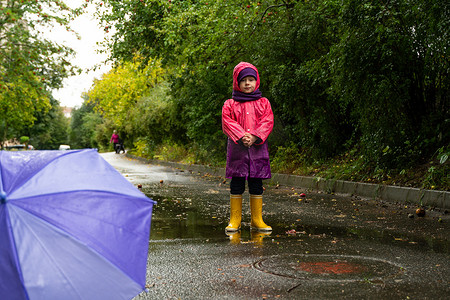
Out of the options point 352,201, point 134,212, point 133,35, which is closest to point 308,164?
point 352,201

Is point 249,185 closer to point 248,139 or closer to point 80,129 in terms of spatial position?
point 248,139

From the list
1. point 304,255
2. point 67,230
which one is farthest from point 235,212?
point 67,230

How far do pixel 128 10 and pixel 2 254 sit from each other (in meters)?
15.9

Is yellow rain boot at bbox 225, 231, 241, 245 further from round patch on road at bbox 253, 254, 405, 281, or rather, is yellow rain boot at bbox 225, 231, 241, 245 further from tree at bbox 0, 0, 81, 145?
tree at bbox 0, 0, 81, 145

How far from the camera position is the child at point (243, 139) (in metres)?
6.30

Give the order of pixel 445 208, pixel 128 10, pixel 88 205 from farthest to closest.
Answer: pixel 128 10
pixel 445 208
pixel 88 205

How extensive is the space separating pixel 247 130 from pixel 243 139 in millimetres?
199

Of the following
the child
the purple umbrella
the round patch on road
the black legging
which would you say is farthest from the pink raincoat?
the purple umbrella

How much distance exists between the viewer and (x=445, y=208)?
7836 millimetres

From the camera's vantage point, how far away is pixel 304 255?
4.93 m

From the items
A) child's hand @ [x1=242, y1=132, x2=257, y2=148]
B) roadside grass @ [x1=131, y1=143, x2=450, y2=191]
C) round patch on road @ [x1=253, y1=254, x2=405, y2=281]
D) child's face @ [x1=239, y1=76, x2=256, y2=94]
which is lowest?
round patch on road @ [x1=253, y1=254, x2=405, y2=281]

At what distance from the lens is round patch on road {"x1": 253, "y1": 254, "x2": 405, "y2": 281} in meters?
4.09

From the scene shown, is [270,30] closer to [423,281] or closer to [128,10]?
[128,10]

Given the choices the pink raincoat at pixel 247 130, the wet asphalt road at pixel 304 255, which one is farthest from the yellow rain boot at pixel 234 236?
the pink raincoat at pixel 247 130
